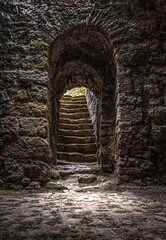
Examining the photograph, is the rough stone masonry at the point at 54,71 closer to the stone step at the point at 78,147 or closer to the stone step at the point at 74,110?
the stone step at the point at 78,147

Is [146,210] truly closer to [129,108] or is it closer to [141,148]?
[141,148]

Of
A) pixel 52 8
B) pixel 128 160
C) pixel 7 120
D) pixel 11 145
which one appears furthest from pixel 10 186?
pixel 52 8

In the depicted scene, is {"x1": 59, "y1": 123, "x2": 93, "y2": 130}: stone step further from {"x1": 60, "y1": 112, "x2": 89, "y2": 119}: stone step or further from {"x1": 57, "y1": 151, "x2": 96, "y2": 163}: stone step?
{"x1": 57, "y1": 151, "x2": 96, "y2": 163}: stone step

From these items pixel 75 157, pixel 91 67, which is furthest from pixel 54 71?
pixel 75 157

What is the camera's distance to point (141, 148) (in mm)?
2457

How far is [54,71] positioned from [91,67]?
89 centimetres

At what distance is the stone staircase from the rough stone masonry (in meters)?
1.31

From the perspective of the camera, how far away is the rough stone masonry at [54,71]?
2.40m

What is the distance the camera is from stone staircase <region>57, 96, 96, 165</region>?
4477 millimetres

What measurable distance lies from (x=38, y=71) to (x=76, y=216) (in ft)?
7.00

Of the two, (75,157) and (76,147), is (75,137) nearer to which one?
(76,147)

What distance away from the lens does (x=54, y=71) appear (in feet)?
10.9

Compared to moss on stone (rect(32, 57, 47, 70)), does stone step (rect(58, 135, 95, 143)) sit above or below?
below

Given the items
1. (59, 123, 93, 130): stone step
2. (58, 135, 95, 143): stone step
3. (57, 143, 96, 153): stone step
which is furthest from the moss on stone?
(59, 123, 93, 130): stone step
